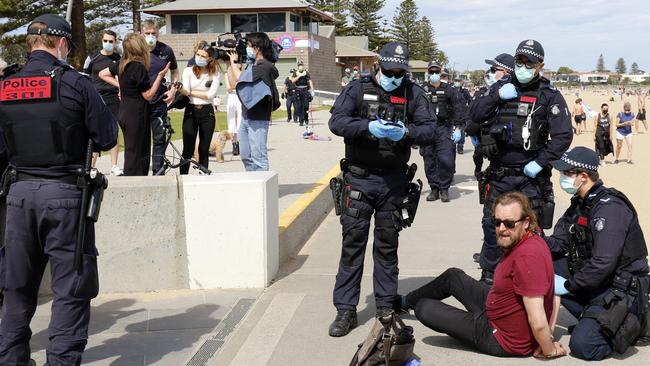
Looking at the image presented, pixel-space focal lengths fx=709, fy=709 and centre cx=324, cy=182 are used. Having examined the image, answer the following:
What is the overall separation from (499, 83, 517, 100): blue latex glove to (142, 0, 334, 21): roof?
42867 mm

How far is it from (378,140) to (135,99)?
330 centimetres

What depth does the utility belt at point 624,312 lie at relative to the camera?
443cm

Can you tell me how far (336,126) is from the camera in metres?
4.93

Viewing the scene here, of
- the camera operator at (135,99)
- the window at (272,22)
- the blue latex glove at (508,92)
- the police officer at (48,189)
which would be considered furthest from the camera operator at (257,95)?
the window at (272,22)

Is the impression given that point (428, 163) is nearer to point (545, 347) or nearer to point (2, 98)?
point (545, 347)

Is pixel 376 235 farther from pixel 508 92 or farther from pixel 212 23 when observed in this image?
pixel 212 23

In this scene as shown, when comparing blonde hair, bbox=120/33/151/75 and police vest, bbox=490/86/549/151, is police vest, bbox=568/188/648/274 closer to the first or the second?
police vest, bbox=490/86/549/151

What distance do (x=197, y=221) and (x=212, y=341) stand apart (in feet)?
4.09

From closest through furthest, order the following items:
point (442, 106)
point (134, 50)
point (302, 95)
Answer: point (134, 50) < point (442, 106) < point (302, 95)

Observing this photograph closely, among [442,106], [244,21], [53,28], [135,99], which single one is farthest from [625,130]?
[244,21]

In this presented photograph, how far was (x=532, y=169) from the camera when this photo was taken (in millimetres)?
5699

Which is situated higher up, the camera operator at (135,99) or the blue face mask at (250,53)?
the blue face mask at (250,53)

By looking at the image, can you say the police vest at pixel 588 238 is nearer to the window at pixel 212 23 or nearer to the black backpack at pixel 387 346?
the black backpack at pixel 387 346

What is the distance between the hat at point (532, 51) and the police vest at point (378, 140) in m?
1.19
